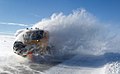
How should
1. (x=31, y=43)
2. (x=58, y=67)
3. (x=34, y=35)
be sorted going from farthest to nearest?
1. (x=34, y=35)
2. (x=31, y=43)
3. (x=58, y=67)

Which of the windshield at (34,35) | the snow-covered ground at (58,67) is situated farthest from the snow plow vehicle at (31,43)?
the snow-covered ground at (58,67)

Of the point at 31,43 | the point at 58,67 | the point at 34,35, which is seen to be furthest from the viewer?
the point at 34,35

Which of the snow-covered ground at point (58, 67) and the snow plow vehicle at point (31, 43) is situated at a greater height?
the snow plow vehicle at point (31, 43)

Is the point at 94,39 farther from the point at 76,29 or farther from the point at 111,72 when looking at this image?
the point at 111,72

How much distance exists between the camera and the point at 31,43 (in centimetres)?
2059

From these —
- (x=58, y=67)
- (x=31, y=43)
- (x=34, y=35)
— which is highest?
(x=34, y=35)

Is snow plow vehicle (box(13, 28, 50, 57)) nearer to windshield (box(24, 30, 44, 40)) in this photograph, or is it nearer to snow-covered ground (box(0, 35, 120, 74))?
windshield (box(24, 30, 44, 40))

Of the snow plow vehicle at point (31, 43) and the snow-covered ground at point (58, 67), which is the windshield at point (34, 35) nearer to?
the snow plow vehicle at point (31, 43)

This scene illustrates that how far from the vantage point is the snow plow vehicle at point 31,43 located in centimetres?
1992

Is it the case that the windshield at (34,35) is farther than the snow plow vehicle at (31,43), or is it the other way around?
the windshield at (34,35)

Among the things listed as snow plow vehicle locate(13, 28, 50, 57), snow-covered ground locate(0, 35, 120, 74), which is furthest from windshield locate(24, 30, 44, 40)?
snow-covered ground locate(0, 35, 120, 74)

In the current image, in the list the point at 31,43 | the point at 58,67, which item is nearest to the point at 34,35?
the point at 31,43

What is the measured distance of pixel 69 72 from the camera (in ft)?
46.5

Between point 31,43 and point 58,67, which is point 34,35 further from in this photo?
point 58,67
